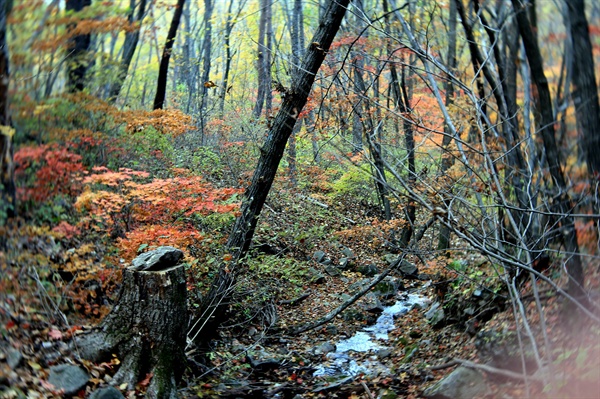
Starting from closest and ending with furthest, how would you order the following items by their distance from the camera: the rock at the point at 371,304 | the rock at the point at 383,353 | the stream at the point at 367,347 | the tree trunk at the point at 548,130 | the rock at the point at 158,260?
1. the tree trunk at the point at 548,130
2. the rock at the point at 158,260
3. the stream at the point at 367,347
4. the rock at the point at 383,353
5. the rock at the point at 371,304

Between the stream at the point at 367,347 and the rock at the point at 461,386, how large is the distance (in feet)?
5.70

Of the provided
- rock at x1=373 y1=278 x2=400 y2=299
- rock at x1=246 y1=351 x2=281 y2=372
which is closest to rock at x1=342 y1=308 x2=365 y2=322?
rock at x1=373 y1=278 x2=400 y2=299

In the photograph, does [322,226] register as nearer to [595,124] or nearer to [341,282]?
[341,282]

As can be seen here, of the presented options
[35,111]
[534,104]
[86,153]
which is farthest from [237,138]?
[534,104]

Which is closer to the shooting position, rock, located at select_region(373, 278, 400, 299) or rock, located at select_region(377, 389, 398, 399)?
rock, located at select_region(377, 389, 398, 399)

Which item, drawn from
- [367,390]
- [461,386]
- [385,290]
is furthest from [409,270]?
[461,386]

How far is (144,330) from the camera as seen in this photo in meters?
4.97

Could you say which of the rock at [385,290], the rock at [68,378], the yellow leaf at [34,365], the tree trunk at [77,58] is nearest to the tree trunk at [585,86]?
the rock at [68,378]

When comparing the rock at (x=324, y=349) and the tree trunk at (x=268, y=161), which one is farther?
the rock at (x=324, y=349)

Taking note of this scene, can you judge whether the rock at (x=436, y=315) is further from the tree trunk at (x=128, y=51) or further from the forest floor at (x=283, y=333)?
the tree trunk at (x=128, y=51)

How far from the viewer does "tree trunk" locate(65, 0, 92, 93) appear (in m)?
8.86

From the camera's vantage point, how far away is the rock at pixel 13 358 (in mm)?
4059

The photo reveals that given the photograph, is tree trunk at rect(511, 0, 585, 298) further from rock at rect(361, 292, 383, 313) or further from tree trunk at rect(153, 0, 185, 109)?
tree trunk at rect(153, 0, 185, 109)

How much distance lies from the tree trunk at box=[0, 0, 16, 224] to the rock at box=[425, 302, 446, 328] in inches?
276
